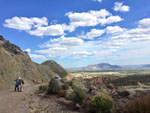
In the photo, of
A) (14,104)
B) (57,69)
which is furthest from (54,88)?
(57,69)

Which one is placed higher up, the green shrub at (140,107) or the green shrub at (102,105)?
the green shrub at (140,107)

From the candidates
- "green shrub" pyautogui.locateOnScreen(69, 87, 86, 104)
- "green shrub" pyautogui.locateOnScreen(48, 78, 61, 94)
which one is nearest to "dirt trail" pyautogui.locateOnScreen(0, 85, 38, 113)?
"green shrub" pyautogui.locateOnScreen(48, 78, 61, 94)

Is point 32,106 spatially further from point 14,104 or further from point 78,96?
point 78,96

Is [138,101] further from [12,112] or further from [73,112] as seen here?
[12,112]

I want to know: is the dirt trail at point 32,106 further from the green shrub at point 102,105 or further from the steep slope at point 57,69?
the steep slope at point 57,69

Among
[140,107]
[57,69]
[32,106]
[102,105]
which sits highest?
[57,69]

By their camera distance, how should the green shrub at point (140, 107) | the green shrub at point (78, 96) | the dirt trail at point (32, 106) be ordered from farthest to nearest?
the green shrub at point (78, 96), the dirt trail at point (32, 106), the green shrub at point (140, 107)

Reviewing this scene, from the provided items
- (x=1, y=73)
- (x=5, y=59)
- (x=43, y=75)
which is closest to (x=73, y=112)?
(x=1, y=73)

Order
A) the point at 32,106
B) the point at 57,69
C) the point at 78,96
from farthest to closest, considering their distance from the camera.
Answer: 1. the point at 57,69
2. the point at 78,96
3. the point at 32,106

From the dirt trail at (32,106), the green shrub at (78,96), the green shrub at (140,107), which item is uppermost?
the green shrub at (140,107)

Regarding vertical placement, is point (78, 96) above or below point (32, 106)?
above

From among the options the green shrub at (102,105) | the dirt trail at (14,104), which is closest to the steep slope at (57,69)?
the dirt trail at (14,104)

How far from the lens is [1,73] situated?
35844 millimetres

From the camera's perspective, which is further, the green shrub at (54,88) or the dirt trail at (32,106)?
the green shrub at (54,88)
